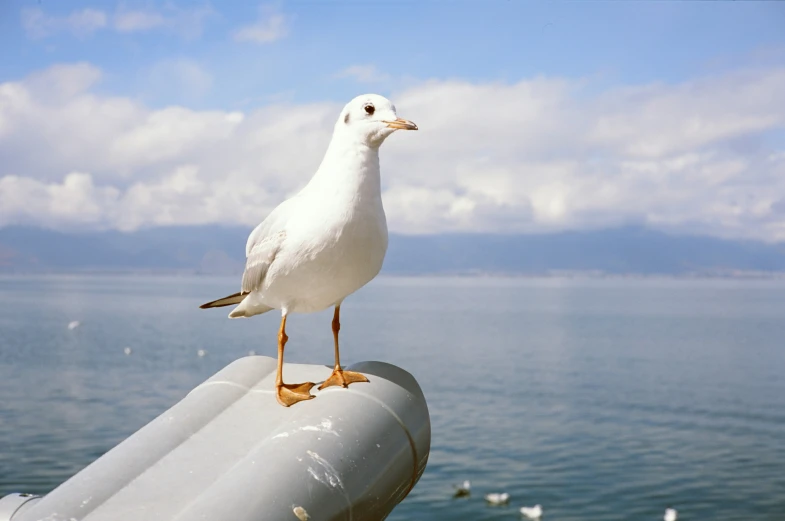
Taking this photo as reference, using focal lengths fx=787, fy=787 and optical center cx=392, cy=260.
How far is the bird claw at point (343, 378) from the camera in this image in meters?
4.28

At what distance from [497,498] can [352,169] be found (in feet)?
44.6

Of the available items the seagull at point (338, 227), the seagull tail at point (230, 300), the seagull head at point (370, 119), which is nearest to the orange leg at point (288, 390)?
the seagull at point (338, 227)

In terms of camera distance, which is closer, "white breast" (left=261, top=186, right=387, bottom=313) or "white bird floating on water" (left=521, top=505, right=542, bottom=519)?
"white breast" (left=261, top=186, right=387, bottom=313)

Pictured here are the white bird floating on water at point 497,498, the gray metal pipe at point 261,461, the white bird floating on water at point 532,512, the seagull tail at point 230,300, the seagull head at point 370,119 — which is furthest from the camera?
→ the white bird floating on water at point 497,498

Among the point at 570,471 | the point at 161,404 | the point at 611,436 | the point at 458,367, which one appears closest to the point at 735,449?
the point at 611,436

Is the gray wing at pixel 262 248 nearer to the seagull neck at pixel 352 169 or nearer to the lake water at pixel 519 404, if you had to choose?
the seagull neck at pixel 352 169

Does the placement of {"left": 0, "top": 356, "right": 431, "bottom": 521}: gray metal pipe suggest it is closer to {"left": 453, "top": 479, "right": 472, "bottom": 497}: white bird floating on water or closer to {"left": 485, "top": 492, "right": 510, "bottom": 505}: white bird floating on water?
{"left": 485, "top": 492, "right": 510, "bottom": 505}: white bird floating on water

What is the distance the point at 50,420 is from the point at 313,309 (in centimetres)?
2324

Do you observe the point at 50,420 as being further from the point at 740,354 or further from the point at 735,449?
the point at 740,354

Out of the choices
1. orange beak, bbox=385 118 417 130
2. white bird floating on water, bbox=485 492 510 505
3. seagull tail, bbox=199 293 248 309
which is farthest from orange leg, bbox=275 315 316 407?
white bird floating on water, bbox=485 492 510 505

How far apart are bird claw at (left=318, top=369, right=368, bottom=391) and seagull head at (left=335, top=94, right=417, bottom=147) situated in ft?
4.18

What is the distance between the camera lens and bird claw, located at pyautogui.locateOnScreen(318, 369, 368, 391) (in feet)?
14.0

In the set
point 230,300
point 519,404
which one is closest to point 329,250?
point 230,300

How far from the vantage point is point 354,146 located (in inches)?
170
